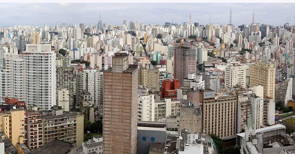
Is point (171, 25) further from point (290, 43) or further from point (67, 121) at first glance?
point (67, 121)

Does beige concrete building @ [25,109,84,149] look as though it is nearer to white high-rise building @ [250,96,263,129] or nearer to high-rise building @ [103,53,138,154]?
high-rise building @ [103,53,138,154]

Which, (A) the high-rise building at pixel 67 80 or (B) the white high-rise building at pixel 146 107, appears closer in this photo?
(B) the white high-rise building at pixel 146 107

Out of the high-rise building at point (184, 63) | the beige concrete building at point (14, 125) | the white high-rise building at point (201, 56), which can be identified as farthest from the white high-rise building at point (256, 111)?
the white high-rise building at point (201, 56)

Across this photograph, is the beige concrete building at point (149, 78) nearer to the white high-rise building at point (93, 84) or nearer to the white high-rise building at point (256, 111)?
the white high-rise building at point (93, 84)

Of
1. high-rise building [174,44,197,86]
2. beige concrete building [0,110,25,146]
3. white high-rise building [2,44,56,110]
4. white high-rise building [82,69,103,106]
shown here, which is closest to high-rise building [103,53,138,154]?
beige concrete building [0,110,25,146]

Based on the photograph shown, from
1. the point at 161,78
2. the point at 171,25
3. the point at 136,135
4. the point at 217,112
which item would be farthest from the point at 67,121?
the point at 171,25

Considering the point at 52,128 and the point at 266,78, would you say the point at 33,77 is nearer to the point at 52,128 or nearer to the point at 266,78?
the point at 52,128
